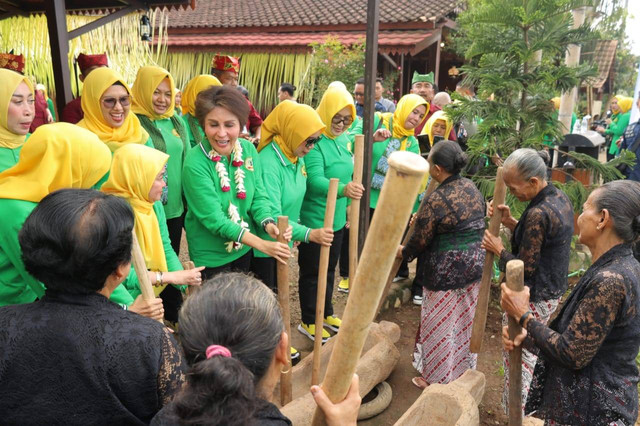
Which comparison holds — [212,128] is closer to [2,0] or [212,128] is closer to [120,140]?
[120,140]

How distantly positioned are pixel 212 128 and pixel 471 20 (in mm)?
2555

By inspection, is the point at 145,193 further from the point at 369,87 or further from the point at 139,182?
the point at 369,87

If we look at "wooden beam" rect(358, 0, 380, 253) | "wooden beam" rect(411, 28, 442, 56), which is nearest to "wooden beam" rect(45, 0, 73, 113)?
"wooden beam" rect(358, 0, 380, 253)

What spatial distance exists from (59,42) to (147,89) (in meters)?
0.98

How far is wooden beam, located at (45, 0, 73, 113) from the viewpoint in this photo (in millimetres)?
3861

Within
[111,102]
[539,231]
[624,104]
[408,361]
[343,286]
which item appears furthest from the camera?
[624,104]

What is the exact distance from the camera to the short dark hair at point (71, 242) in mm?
1328

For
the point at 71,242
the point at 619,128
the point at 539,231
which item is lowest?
the point at 619,128

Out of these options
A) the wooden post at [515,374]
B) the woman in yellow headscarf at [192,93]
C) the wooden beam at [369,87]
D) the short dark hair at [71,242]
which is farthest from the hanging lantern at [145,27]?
the wooden post at [515,374]

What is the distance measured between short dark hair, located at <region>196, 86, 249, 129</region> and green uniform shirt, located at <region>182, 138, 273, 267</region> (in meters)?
0.20

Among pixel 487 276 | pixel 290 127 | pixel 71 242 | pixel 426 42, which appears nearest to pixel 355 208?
pixel 290 127

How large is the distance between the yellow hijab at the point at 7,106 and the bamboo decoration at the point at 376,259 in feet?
7.50

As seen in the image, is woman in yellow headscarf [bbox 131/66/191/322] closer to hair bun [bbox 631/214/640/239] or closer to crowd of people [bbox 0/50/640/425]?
crowd of people [bbox 0/50/640/425]

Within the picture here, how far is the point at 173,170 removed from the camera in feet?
11.5
